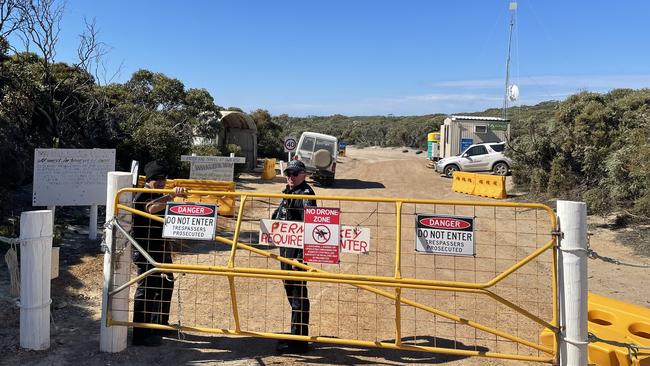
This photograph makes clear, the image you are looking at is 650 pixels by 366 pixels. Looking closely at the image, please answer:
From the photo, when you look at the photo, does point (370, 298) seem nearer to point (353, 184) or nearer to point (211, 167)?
point (211, 167)

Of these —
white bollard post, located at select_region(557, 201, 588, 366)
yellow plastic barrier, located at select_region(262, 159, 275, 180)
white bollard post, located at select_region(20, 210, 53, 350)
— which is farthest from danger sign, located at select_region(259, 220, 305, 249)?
yellow plastic barrier, located at select_region(262, 159, 275, 180)

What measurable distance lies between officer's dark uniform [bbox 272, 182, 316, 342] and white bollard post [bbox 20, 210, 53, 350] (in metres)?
2.10

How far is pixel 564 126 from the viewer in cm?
1812

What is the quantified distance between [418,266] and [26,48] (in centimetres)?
1114

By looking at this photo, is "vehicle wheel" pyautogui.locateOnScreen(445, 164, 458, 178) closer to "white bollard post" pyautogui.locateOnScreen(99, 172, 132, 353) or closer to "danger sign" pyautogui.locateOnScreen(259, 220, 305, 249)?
"danger sign" pyautogui.locateOnScreen(259, 220, 305, 249)

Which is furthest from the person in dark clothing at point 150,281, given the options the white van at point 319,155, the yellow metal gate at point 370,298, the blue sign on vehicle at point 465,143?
the blue sign on vehicle at point 465,143

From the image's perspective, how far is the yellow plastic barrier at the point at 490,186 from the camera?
60.0 feet

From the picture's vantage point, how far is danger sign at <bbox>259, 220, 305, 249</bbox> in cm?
450

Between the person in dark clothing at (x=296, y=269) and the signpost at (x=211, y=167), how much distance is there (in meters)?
9.22

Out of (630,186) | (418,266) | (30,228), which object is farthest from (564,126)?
(30,228)

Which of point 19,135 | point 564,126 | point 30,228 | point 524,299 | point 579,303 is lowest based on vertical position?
point 524,299

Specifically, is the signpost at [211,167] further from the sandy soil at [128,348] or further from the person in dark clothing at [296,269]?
the person in dark clothing at [296,269]

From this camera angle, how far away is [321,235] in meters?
4.45

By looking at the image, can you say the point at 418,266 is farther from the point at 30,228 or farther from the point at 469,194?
the point at 469,194
